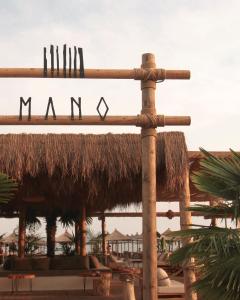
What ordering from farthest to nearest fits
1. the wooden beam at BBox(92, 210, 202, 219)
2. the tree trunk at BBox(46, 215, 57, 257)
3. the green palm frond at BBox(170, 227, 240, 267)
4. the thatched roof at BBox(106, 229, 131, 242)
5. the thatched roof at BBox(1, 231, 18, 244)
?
the thatched roof at BBox(106, 229, 131, 242), the thatched roof at BBox(1, 231, 18, 244), the wooden beam at BBox(92, 210, 202, 219), the tree trunk at BBox(46, 215, 57, 257), the green palm frond at BBox(170, 227, 240, 267)

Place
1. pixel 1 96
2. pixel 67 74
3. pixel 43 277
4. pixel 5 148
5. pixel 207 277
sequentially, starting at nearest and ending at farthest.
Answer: pixel 207 277, pixel 67 74, pixel 1 96, pixel 5 148, pixel 43 277

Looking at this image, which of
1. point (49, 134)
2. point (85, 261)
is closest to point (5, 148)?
point (49, 134)

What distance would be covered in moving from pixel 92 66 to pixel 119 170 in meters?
1.95

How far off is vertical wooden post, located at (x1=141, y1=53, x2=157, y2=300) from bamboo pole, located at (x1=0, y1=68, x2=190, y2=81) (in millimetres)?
100

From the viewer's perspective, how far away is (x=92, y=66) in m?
6.03

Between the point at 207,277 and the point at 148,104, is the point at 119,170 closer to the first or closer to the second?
the point at 148,104

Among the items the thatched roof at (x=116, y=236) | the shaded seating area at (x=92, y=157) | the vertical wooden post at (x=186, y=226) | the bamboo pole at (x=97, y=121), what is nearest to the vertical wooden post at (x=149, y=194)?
the bamboo pole at (x=97, y=121)

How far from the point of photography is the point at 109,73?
5.95 metres

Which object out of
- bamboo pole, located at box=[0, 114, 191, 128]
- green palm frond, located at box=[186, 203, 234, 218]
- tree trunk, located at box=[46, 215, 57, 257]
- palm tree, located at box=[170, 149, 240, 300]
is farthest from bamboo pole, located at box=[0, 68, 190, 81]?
tree trunk, located at box=[46, 215, 57, 257]

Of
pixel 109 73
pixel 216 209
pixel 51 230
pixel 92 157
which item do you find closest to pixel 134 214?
pixel 51 230

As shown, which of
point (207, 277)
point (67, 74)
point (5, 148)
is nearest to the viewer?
point (207, 277)

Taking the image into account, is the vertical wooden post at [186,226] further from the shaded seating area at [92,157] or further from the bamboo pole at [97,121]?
the bamboo pole at [97,121]

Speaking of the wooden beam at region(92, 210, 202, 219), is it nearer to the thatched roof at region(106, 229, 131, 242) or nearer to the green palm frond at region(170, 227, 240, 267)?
the green palm frond at region(170, 227, 240, 267)

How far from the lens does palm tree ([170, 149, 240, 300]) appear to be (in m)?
3.66
